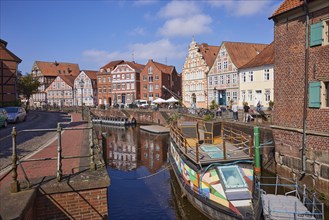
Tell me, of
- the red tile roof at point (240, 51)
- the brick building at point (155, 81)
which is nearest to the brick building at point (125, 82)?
the brick building at point (155, 81)

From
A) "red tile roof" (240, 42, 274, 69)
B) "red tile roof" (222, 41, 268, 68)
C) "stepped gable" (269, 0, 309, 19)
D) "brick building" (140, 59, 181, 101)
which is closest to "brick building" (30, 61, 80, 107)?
"brick building" (140, 59, 181, 101)

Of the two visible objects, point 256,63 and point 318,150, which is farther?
point 256,63

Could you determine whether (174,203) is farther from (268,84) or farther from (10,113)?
(268,84)

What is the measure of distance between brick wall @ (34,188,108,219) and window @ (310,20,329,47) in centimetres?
1140

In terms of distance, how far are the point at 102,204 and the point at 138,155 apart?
1936 centimetres

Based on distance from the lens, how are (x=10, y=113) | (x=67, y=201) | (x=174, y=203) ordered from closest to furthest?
(x=67, y=201) → (x=174, y=203) → (x=10, y=113)

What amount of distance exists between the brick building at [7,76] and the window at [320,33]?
3813 cm

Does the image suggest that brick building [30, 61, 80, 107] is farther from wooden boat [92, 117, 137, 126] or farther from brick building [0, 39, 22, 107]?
brick building [0, 39, 22, 107]

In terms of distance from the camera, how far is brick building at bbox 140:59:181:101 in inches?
2530

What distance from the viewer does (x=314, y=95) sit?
12383 mm

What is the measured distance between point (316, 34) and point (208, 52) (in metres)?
39.3

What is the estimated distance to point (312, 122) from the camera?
12.6 meters

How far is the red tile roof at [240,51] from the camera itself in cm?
4103

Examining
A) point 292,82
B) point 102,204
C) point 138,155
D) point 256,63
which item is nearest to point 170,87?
point 256,63
